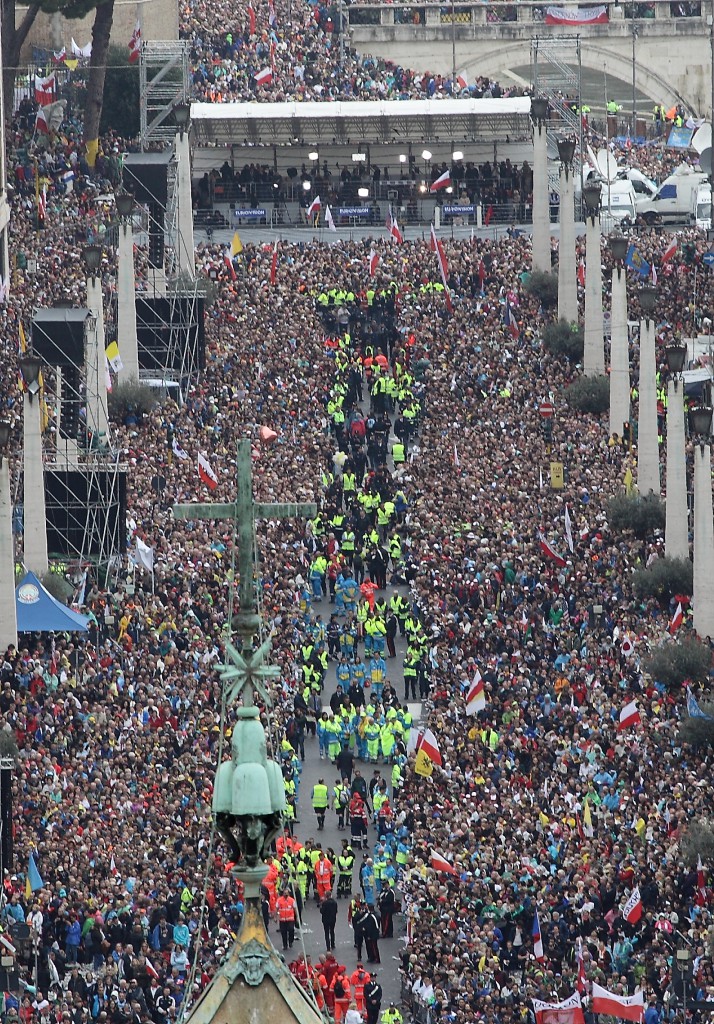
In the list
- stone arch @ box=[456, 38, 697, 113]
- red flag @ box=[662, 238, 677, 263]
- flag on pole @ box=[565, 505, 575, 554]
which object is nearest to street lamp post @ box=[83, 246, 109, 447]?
flag on pole @ box=[565, 505, 575, 554]

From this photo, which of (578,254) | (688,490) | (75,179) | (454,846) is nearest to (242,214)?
(75,179)

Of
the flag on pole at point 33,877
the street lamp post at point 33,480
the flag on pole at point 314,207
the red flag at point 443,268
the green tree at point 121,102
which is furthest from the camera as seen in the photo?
the green tree at point 121,102

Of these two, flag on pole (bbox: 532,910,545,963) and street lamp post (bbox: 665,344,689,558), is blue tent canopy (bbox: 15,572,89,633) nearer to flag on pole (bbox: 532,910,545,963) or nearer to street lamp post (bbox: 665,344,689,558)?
street lamp post (bbox: 665,344,689,558)

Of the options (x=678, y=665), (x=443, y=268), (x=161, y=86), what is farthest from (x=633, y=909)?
(x=161, y=86)

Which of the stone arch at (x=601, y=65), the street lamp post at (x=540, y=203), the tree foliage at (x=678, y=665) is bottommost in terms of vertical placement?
the tree foliage at (x=678, y=665)

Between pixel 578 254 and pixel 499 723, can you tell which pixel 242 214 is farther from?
pixel 499 723

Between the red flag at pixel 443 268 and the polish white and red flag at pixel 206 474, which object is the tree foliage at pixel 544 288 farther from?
the polish white and red flag at pixel 206 474

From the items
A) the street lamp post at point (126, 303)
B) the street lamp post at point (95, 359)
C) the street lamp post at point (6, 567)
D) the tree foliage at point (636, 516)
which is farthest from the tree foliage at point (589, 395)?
the street lamp post at point (6, 567)
